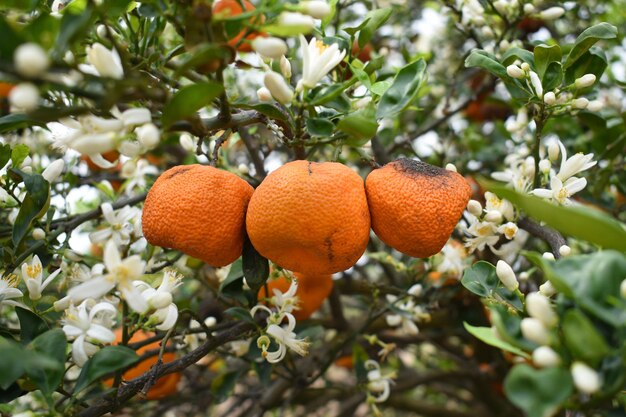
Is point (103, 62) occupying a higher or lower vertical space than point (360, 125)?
higher

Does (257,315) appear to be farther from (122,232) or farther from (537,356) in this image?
(537,356)

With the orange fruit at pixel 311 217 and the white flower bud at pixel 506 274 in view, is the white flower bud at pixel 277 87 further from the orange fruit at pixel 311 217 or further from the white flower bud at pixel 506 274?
the white flower bud at pixel 506 274

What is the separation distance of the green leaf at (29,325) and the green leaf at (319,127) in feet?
1.60

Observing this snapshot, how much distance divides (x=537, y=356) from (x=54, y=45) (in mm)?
588

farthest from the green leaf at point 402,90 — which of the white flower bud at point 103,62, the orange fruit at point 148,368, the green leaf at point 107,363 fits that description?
the orange fruit at point 148,368

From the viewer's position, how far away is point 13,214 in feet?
3.74

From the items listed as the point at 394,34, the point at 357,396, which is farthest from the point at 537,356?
the point at 394,34

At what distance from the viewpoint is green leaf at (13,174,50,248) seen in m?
0.93

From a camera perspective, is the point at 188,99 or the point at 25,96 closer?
the point at 25,96

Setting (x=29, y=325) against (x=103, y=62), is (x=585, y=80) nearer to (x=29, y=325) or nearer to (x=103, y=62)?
(x=103, y=62)

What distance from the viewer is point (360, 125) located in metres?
0.74

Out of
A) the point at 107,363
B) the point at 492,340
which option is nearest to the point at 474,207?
the point at 492,340

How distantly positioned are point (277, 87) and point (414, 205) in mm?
243

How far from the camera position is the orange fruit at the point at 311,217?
74cm
